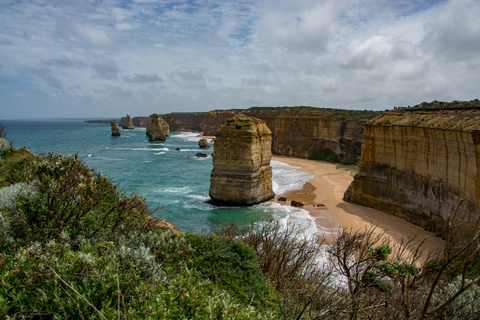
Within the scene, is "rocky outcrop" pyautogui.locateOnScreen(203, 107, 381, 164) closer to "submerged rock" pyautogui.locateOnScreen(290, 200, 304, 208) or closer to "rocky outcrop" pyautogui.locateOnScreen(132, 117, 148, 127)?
"submerged rock" pyautogui.locateOnScreen(290, 200, 304, 208)

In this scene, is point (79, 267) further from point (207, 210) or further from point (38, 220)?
point (207, 210)

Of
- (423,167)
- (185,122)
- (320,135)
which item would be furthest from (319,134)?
(185,122)

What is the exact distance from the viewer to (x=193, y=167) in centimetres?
4291

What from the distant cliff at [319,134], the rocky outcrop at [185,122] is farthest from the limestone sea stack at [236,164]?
the rocky outcrop at [185,122]

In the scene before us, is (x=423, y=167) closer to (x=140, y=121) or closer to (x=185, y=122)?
(x=185, y=122)

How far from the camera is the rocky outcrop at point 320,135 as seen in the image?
48.2 m

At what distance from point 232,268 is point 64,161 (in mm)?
5230

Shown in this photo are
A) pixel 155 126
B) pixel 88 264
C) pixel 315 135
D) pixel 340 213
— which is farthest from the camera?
pixel 155 126

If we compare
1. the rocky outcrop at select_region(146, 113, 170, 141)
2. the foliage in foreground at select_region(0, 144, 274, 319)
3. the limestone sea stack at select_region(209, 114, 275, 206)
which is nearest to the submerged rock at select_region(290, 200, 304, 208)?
the limestone sea stack at select_region(209, 114, 275, 206)

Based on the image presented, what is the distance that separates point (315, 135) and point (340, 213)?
108 ft

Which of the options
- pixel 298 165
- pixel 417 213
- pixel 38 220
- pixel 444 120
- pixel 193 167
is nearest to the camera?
pixel 38 220

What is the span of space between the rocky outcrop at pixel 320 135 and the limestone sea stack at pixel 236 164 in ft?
91.2

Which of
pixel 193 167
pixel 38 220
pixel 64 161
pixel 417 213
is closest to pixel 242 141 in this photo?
pixel 417 213

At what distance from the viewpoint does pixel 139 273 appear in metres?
5.02
